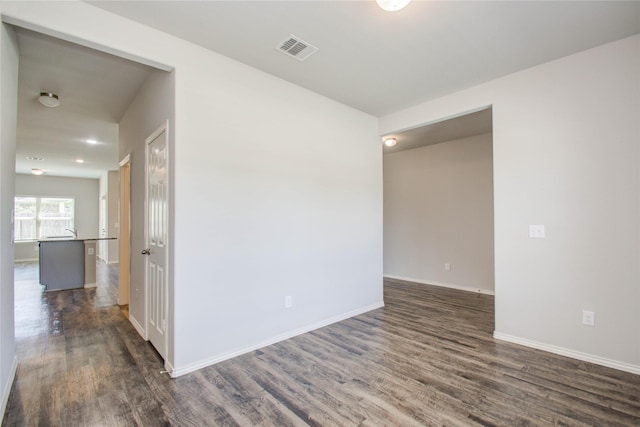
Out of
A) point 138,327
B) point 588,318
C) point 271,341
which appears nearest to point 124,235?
point 138,327

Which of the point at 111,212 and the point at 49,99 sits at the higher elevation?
the point at 49,99

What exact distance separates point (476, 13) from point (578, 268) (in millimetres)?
2368

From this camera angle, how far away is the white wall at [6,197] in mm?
1924

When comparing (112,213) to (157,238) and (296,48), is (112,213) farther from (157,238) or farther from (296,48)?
(296,48)

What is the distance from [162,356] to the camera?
106 inches

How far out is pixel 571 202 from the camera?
2.75 m

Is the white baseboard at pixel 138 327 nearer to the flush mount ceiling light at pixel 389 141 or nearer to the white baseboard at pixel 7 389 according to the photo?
the white baseboard at pixel 7 389

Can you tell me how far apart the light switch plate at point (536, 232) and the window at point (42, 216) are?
12156 mm

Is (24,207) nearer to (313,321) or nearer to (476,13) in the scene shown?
(313,321)

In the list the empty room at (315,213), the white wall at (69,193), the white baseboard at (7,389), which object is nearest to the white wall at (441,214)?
the empty room at (315,213)

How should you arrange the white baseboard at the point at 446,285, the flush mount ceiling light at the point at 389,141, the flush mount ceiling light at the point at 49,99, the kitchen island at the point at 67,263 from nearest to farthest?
the flush mount ceiling light at the point at 49,99
the white baseboard at the point at 446,285
the flush mount ceiling light at the point at 389,141
the kitchen island at the point at 67,263

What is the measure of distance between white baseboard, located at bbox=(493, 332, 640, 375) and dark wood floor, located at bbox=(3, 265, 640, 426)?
8 cm

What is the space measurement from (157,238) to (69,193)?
9.51 metres

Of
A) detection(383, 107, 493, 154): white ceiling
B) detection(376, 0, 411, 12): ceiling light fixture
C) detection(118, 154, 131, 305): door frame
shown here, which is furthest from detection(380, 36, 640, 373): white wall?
detection(118, 154, 131, 305): door frame
